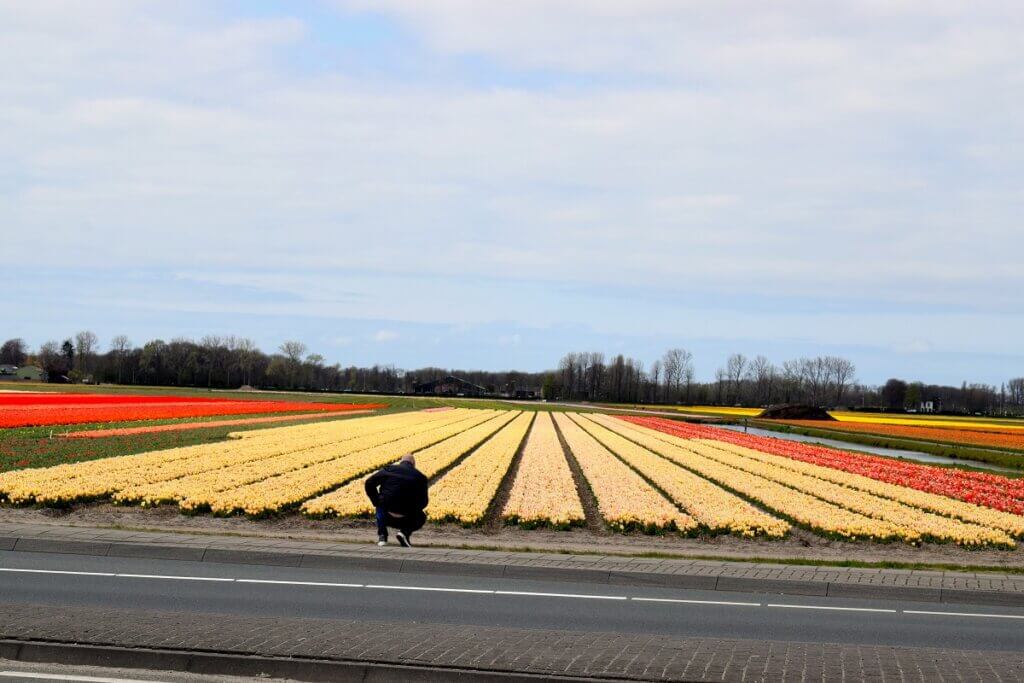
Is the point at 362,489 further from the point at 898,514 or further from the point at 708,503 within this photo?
the point at 898,514

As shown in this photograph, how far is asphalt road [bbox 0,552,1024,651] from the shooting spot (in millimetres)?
11102

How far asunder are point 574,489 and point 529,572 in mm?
11546

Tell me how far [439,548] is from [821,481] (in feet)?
58.3

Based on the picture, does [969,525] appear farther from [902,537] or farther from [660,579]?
[660,579]

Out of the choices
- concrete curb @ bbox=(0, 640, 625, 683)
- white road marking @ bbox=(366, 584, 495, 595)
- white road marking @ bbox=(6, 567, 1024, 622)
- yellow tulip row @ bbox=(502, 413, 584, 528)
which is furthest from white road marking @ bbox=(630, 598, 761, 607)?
yellow tulip row @ bbox=(502, 413, 584, 528)

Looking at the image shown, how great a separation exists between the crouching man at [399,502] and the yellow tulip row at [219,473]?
5.60 metres

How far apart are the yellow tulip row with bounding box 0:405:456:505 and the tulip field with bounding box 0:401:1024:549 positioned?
4 cm

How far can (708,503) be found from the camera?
2350cm

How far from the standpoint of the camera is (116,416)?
52031 millimetres

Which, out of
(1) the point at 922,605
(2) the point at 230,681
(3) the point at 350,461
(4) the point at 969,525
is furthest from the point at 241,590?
(3) the point at 350,461

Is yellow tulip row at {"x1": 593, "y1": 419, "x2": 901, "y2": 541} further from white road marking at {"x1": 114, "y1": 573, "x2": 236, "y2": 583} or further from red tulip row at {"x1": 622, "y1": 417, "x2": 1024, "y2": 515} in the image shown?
white road marking at {"x1": 114, "y1": 573, "x2": 236, "y2": 583}

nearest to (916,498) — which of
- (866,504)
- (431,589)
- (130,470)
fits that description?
Answer: (866,504)

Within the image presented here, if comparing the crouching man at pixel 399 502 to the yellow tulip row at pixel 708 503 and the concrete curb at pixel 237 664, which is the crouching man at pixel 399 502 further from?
the concrete curb at pixel 237 664

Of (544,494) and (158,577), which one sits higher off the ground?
(544,494)
